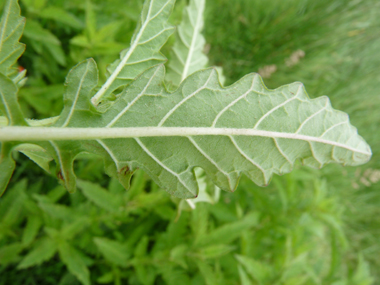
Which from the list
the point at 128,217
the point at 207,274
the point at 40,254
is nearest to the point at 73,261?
the point at 40,254

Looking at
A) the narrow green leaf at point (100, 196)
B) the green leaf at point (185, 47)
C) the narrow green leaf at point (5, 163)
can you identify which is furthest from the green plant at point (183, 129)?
the narrow green leaf at point (100, 196)

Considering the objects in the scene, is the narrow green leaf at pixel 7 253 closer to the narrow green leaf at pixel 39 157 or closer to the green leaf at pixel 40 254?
the green leaf at pixel 40 254

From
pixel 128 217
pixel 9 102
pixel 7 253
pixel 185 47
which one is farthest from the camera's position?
pixel 128 217

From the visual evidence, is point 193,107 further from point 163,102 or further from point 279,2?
point 279,2

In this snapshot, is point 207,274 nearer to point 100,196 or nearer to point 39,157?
point 100,196

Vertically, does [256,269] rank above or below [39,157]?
below

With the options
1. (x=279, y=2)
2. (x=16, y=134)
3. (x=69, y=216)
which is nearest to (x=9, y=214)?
(x=69, y=216)

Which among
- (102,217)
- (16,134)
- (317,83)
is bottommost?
(317,83)
